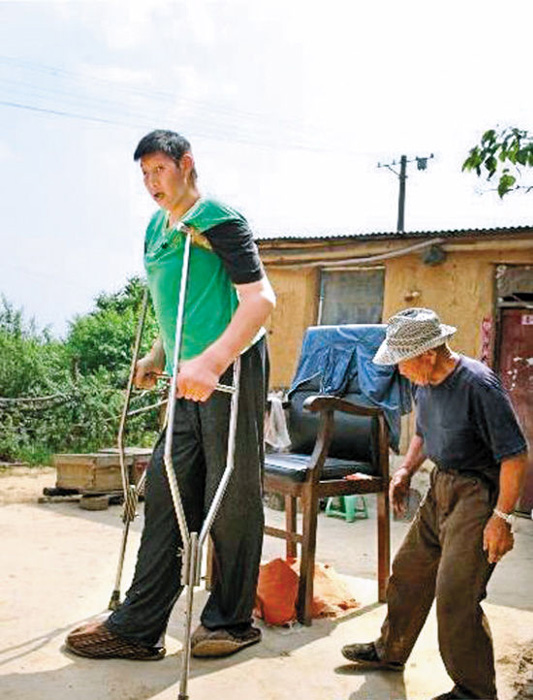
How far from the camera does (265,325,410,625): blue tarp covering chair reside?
3639mm

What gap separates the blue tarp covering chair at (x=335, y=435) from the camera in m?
3.64

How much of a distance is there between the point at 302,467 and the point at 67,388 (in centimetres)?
800

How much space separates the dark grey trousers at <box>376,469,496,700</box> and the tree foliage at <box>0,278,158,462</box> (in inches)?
295

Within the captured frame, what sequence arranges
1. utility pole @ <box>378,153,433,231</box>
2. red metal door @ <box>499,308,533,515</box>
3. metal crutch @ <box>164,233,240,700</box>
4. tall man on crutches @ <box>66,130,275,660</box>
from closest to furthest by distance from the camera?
metal crutch @ <box>164,233,240,700</box> < tall man on crutches @ <box>66,130,275,660</box> < red metal door @ <box>499,308,533,515</box> < utility pole @ <box>378,153,433,231</box>

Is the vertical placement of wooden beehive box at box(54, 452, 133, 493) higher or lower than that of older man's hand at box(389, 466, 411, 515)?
lower

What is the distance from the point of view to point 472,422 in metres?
2.67

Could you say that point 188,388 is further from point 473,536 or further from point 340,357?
point 340,357

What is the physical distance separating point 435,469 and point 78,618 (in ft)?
6.18

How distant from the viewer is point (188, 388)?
2.29m

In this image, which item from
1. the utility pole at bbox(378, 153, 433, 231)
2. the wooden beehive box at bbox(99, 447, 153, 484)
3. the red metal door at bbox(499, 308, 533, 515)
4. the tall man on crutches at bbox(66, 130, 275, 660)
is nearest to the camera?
the tall man on crutches at bbox(66, 130, 275, 660)

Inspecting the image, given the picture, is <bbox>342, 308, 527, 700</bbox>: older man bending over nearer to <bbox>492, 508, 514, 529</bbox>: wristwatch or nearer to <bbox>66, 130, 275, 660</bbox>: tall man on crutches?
<bbox>492, 508, 514, 529</bbox>: wristwatch

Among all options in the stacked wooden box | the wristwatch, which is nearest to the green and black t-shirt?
the wristwatch

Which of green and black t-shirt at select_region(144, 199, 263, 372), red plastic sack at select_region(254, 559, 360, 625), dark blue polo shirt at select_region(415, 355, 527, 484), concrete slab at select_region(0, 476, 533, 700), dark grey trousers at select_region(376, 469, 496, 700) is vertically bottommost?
concrete slab at select_region(0, 476, 533, 700)

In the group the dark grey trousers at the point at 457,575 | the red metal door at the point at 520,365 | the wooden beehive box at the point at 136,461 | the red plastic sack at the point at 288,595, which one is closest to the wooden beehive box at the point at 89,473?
the wooden beehive box at the point at 136,461
